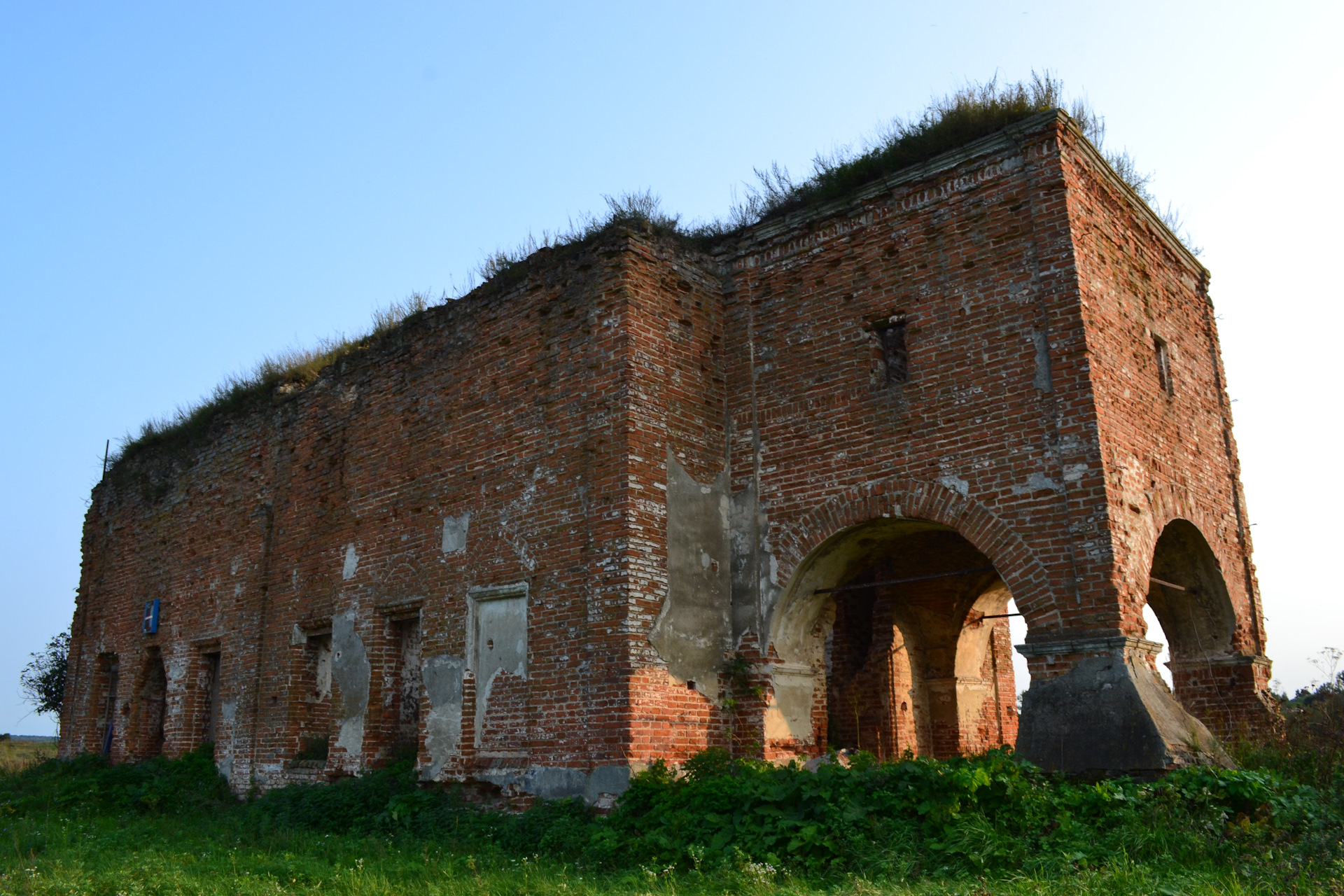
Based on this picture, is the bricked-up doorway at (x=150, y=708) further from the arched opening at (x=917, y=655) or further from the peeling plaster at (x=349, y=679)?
the arched opening at (x=917, y=655)

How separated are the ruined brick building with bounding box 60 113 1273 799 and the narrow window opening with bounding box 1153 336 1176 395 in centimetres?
3

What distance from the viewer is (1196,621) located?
1028 centimetres

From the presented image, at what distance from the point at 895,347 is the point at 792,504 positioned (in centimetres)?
169

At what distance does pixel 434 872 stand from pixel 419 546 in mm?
4212

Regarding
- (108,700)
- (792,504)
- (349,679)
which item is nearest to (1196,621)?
(792,504)

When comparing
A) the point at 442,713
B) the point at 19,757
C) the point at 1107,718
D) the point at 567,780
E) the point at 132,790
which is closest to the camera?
the point at 1107,718

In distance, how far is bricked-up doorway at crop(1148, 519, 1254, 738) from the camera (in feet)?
32.6

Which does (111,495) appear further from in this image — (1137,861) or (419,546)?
(1137,861)

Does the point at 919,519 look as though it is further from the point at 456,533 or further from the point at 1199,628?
the point at 456,533

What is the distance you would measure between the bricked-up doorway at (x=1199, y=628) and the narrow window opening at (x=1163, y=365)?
4.44 ft

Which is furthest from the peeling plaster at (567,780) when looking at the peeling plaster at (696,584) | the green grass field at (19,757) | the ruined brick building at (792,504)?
the green grass field at (19,757)

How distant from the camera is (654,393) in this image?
9.41m

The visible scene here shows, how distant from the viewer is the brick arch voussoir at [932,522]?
25.4ft

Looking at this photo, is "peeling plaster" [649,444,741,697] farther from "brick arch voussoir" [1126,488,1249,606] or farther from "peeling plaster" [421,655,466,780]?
"brick arch voussoir" [1126,488,1249,606]
